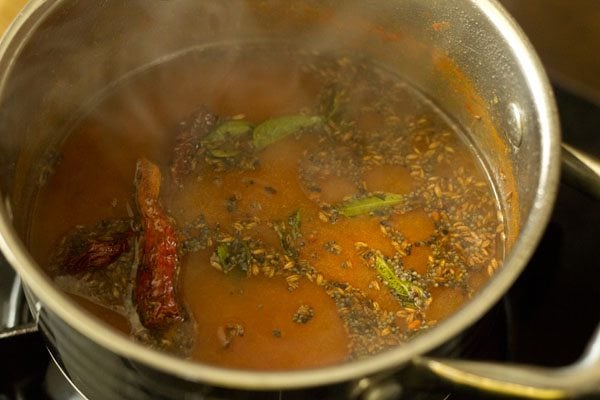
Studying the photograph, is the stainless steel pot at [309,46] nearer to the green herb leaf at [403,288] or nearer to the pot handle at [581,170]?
the pot handle at [581,170]

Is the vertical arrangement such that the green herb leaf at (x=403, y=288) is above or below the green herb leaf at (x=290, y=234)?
below

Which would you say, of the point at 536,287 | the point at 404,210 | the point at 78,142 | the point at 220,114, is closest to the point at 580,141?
the point at 536,287

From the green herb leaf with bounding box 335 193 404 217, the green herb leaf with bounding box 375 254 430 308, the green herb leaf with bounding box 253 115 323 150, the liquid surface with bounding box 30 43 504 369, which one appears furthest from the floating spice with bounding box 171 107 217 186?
the green herb leaf with bounding box 375 254 430 308

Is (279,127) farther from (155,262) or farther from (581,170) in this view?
(581,170)

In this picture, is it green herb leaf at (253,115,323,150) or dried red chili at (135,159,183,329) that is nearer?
dried red chili at (135,159,183,329)

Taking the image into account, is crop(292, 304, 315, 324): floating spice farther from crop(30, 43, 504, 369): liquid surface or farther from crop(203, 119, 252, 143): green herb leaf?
crop(203, 119, 252, 143): green herb leaf

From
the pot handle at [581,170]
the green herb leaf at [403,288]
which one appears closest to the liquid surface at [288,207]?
the green herb leaf at [403,288]

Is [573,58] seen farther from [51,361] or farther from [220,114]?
[51,361]
